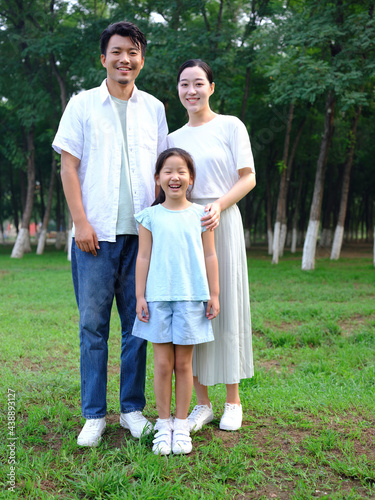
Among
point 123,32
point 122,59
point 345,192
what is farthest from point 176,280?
point 345,192

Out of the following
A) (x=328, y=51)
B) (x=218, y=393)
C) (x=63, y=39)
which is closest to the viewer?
(x=218, y=393)

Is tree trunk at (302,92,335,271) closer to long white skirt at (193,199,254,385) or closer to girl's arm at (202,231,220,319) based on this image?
long white skirt at (193,199,254,385)

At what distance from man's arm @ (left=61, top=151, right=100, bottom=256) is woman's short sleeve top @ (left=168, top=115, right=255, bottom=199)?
0.71m

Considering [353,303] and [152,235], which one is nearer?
[152,235]

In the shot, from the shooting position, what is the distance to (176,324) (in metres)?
2.74

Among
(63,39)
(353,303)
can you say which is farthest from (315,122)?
(353,303)

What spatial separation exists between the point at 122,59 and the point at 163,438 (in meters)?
2.27

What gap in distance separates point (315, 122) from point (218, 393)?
18.6m

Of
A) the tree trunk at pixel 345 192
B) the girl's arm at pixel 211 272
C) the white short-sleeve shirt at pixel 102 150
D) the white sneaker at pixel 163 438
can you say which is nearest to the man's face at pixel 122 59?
the white short-sleeve shirt at pixel 102 150

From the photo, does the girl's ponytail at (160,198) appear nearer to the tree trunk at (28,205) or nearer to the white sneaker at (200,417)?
the white sneaker at (200,417)

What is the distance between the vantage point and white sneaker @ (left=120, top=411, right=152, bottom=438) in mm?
2961

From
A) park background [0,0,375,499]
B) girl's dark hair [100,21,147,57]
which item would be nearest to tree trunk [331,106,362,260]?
park background [0,0,375,499]

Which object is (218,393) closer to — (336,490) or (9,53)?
(336,490)

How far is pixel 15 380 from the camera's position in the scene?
13.5 ft
